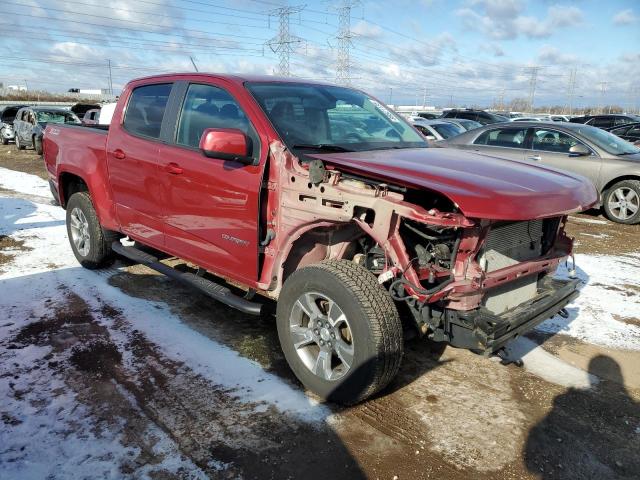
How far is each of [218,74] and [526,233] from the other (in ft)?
8.40

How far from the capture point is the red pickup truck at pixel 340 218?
9.16ft

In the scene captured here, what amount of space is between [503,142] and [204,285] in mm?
7569

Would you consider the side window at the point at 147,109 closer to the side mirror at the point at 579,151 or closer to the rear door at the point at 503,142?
the rear door at the point at 503,142

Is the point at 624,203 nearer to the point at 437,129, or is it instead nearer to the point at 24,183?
the point at 437,129

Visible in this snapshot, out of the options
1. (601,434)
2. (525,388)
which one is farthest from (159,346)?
(601,434)

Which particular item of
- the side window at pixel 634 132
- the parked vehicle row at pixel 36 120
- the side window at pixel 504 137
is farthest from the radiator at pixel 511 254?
the parked vehicle row at pixel 36 120

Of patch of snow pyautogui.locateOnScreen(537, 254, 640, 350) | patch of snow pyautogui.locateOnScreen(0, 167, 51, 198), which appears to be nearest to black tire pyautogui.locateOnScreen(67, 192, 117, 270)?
patch of snow pyautogui.locateOnScreen(537, 254, 640, 350)

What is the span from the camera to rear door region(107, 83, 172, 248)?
14.1ft

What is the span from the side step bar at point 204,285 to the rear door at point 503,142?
682 centimetres

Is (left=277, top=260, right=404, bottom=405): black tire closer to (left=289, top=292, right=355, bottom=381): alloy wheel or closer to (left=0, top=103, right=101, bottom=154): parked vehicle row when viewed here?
(left=289, top=292, right=355, bottom=381): alloy wheel

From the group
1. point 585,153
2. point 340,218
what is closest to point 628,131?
point 585,153

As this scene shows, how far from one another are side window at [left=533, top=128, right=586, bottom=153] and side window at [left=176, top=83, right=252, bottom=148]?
7.28m

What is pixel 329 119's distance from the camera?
388 centimetres

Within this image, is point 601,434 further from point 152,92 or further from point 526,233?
point 152,92
